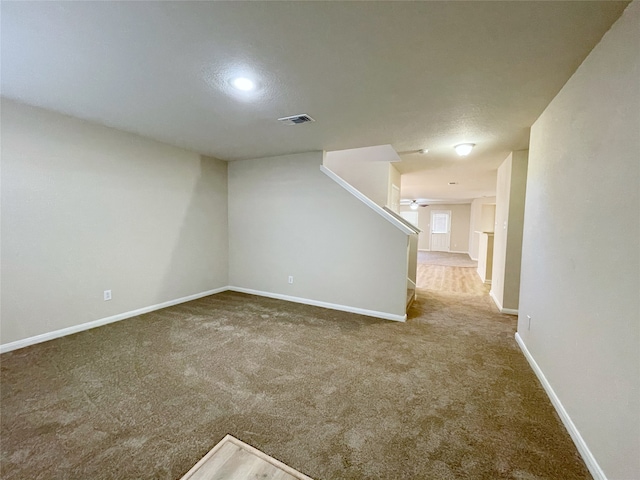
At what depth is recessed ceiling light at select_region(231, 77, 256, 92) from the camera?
199 cm

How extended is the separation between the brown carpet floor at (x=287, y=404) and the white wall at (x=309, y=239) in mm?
764

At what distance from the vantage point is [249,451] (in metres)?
1.44

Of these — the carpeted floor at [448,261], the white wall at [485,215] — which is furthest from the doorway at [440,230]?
the white wall at [485,215]

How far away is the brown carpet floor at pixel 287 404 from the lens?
4.55 ft

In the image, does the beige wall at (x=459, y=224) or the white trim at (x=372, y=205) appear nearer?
the white trim at (x=372, y=205)

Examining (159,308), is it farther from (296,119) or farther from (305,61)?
(305,61)

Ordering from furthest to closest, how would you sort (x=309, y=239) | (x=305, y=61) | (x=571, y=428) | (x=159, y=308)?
(x=309, y=239) < (x=159, y=308) < (x=305, y=61) < (x=571, y=428)

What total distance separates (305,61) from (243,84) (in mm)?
588

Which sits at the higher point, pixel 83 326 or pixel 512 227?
pixel 512 227

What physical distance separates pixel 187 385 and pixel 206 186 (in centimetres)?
324

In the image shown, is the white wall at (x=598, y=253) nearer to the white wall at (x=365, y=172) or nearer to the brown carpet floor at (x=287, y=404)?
the brown carpet floor at (x=287, y=404)

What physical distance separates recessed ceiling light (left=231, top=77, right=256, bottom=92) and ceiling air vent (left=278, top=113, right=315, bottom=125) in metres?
0.62

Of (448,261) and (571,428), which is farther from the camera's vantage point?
(448,261)

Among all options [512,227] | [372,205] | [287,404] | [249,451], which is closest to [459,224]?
[512,227]
